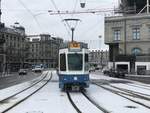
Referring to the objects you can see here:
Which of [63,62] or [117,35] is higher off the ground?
[117,35]

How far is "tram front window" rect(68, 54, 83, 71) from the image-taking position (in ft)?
99.6

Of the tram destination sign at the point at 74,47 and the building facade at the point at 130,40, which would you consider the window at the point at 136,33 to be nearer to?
the building facade at the point at 130,40

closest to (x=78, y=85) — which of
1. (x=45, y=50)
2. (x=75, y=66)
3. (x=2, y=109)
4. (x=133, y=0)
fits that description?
(x=75, y=66)

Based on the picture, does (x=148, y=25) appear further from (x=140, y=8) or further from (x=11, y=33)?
(x=11, y=33)

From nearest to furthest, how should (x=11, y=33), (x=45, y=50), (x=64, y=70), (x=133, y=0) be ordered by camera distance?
(x=64, y=70) → (x=133, y=0) → (x=11, y=33) → (x=45, y=50)

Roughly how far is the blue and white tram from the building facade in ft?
204

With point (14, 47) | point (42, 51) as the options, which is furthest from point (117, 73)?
point (42, 51)

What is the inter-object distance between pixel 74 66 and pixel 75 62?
0.33 metres

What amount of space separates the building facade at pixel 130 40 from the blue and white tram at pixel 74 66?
6231 cm

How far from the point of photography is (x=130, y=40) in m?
98.2

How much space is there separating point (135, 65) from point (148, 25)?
9504 mm

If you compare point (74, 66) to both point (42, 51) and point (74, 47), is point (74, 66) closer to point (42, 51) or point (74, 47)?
point (74, 47)

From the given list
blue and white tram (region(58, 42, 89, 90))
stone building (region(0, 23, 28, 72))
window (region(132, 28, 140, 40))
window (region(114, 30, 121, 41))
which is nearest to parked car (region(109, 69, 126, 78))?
window (region(132, 28, 140, 40))

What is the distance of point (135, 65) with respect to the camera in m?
95.8
